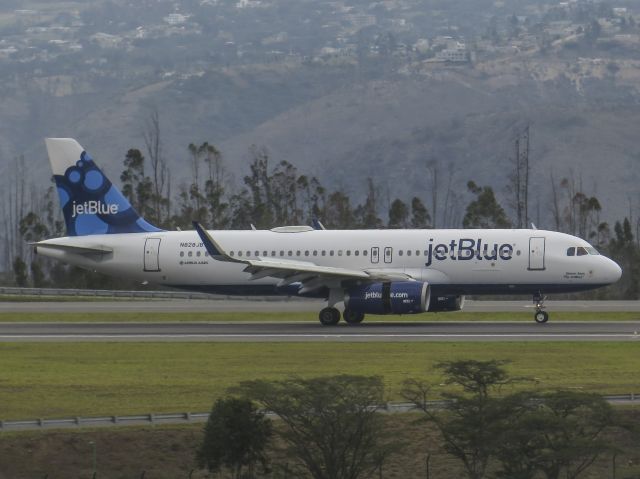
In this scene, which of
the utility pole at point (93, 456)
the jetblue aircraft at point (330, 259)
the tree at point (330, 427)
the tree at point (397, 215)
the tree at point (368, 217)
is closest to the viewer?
the tree at point (330, 427)

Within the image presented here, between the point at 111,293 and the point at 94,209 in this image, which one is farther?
the point at 111,293

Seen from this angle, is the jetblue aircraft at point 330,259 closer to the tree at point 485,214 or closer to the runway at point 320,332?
the runway at point 320,332

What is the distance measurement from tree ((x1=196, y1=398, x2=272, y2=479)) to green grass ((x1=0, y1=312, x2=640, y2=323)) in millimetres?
29943

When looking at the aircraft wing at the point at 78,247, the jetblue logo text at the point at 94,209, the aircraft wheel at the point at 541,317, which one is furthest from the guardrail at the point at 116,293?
the aircraft wheel at the point at 541,317

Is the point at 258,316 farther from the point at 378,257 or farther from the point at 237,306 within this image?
the point at 237,306

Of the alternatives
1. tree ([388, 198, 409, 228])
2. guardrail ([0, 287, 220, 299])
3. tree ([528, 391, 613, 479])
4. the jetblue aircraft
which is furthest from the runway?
tree ([388, 198, 409, 228])

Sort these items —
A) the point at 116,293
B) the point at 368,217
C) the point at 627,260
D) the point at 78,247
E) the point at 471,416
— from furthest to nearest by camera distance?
the point at 368,217
the point at 627,260
the point at 116,293
the point at 78,247
the point at 471,416

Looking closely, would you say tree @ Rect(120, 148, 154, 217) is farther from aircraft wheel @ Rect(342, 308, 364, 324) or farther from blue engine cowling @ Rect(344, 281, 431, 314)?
blue engine cowling @ Rect(344, 281, 431, 314)

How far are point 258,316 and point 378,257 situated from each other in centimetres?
832

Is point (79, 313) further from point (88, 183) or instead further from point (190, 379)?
point (190, 379)

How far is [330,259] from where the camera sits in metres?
61.0

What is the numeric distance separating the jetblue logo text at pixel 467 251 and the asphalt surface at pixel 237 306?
25.9ft

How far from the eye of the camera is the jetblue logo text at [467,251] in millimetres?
58562

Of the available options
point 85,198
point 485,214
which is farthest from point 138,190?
point 85,198
